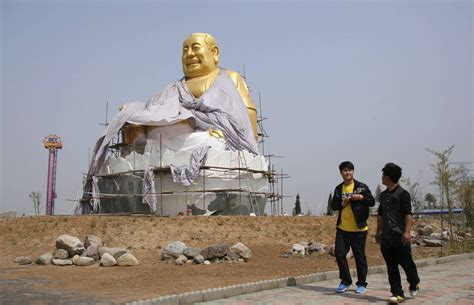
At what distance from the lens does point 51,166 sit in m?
43.2

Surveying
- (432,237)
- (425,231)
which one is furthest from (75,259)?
(425,231)

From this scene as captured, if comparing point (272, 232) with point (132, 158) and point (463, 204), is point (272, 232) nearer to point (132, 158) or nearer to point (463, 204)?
point (463, 204)

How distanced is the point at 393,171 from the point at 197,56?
18661 mm

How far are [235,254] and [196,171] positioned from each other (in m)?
8.74

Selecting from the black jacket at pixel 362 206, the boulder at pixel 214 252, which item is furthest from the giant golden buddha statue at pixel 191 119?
the black jacket at pixel 362 206

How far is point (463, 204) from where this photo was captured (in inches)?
591

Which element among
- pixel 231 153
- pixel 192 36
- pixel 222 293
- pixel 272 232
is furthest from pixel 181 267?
pixel 192 36

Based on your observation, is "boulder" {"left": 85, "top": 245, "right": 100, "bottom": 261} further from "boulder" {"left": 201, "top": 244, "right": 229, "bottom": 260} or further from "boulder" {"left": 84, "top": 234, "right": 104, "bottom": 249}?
"boulder" {"left": 201, "top": 244, "right": 229, "bottom": 260}

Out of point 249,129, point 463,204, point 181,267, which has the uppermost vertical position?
point 249,129

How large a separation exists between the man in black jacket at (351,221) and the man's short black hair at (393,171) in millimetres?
541

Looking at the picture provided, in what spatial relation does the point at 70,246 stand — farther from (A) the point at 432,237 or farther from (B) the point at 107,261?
(A) the point at 432,237

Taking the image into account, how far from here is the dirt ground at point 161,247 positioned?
7.58 meters

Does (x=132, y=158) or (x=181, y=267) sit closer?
(x=181, y=267)

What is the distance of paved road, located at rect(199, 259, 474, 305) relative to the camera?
5.57 m
